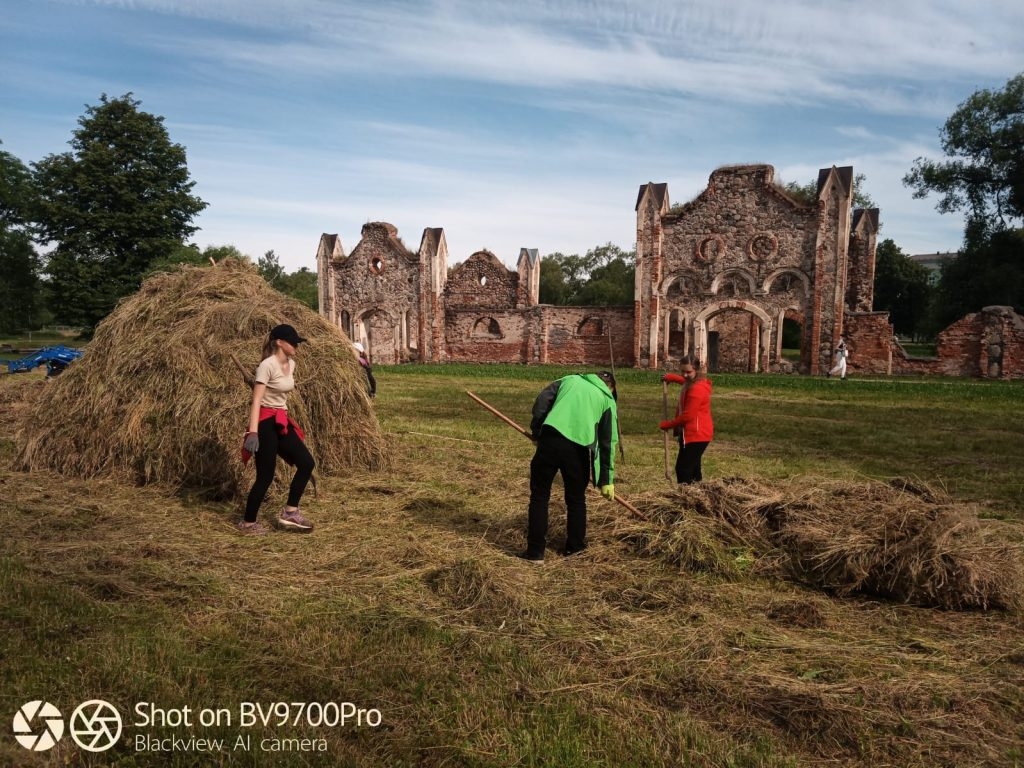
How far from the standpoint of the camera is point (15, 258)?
164ft

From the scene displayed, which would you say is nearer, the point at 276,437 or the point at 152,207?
the point at 276,437

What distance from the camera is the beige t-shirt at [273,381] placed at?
6.37 metres

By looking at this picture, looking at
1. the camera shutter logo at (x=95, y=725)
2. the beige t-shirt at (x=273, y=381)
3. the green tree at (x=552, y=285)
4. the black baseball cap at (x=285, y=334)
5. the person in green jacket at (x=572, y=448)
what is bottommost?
the camera shutter logo at (x=95, y=725)

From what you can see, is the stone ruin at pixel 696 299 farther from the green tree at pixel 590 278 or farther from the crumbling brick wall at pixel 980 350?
the green tree at pixel 590 278

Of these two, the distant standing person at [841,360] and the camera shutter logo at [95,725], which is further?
the distant standing person at [841,360]

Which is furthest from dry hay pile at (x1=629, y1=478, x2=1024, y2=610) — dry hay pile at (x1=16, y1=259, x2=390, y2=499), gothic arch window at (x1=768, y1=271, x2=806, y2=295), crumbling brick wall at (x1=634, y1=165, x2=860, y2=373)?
gothic arch window at (x1=768, y1=271, x2=806, y2=295)

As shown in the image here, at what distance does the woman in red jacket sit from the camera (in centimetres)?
766

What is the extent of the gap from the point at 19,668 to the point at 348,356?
6400mm

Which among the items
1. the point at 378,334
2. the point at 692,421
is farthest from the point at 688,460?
the point at 378,334

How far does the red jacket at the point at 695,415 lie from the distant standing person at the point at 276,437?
3.86 m

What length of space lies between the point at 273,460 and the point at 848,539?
4923mm

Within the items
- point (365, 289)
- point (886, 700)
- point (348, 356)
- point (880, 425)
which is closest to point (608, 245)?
point (365, 289)

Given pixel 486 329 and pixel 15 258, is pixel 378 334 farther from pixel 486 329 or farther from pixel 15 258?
pixel 15 258

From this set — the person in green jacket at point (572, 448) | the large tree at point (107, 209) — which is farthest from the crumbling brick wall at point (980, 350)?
the large tree at point (107, 209)
